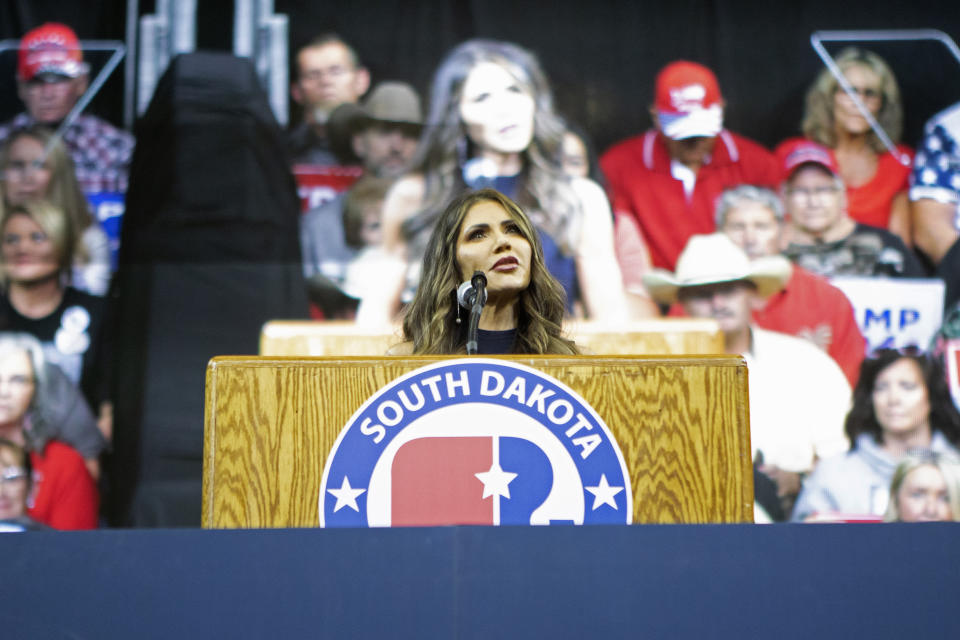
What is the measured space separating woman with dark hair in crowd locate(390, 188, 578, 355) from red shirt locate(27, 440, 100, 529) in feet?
6.96

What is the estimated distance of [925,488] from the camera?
365 cm

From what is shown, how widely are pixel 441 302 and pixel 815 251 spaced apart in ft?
7.51

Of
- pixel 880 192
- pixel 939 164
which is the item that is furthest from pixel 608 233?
pixel 939 164

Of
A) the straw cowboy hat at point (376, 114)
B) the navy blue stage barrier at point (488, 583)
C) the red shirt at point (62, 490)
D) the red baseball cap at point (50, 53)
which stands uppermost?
the red baseball cap at point (50, 53)

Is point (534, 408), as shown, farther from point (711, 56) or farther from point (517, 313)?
point (711, 56)

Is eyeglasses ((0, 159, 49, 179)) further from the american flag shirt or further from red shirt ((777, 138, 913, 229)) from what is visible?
the american flag shirt

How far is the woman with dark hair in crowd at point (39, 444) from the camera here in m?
3.64

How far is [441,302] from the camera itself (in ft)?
6.48

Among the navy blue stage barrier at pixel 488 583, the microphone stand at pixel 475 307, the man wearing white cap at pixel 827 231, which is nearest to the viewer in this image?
the navy blue stage barrier at pixel 488 583

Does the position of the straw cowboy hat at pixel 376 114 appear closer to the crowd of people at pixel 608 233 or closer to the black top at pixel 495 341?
the crowd of people at pixel 608 233

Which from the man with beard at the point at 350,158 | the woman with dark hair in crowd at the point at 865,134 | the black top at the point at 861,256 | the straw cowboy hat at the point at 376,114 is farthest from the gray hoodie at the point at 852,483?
the straw cowboy hat at the point at 376,114

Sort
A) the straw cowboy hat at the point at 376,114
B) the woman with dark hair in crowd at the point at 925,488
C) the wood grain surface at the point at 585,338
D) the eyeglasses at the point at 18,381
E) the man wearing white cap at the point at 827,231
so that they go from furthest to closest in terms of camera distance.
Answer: the straw cowboy hat at the point at 376,114
the man wearing white cap at the point at 827,231
the eyeglasses at the point at 18,381
the woman with dark hair in crowd at the point at 925,488
the wood grain surface at the point at 585,338

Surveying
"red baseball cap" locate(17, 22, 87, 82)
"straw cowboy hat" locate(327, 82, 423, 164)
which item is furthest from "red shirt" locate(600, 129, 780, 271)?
"red baseball cap" locate(17, 22, 87, 82)

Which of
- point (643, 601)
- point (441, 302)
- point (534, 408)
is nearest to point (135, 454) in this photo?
point (441, 302)
